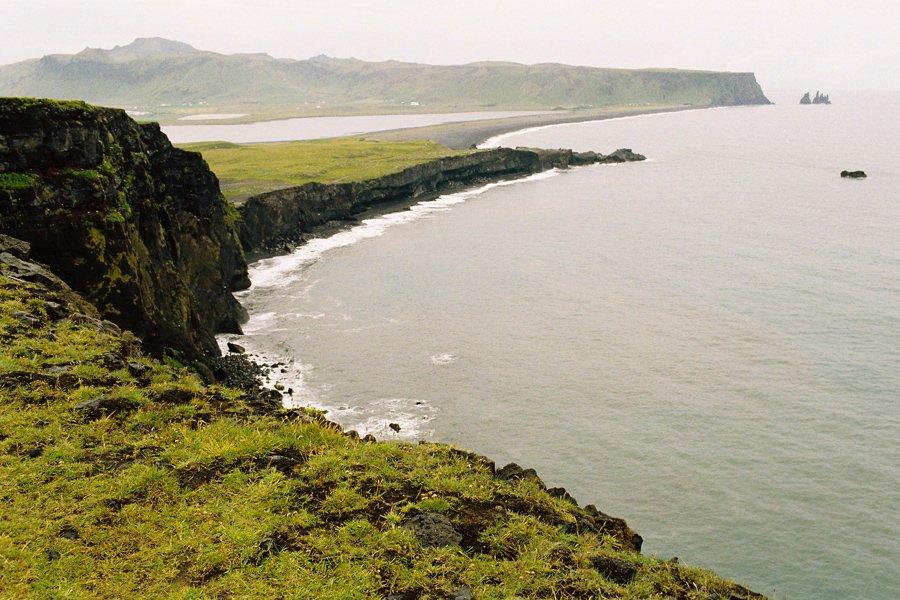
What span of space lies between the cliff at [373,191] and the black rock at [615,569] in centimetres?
6207

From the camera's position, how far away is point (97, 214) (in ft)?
81.4

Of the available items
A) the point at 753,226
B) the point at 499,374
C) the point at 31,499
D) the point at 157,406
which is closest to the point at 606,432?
the point at 499,374

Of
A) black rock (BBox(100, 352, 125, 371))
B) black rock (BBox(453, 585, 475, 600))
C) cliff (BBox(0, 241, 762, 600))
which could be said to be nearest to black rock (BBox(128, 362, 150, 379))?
cliff (BBox(0, 241, 762, 600))

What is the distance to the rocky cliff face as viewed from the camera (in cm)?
2320

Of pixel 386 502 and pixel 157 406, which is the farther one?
pixel 157 406

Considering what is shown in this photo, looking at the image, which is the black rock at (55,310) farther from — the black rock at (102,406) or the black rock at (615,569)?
the black rock at (615,569)

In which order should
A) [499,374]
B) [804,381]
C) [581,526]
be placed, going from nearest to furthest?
1. [581,526]
2. [804,381]
3. [499,374]

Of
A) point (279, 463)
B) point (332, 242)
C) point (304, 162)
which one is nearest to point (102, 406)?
point (279, 463)

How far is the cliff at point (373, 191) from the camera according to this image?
70688 mm

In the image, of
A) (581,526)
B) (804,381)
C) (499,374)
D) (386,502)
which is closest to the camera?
(386,502)

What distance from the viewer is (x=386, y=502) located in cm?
1266

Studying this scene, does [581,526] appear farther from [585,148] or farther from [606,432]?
[585,148]

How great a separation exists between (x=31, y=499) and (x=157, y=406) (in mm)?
3956

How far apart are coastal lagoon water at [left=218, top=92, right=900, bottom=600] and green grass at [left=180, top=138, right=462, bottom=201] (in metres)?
14.5
